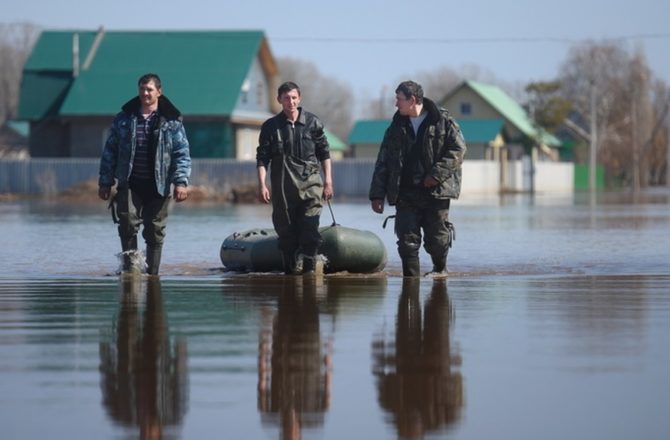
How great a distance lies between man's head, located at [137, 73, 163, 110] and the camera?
14.0 m

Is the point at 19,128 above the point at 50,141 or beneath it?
above

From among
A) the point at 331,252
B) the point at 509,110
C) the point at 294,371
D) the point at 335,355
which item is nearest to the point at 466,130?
the point at 509,110

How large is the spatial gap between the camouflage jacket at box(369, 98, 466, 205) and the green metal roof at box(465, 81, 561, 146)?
81.4 meters

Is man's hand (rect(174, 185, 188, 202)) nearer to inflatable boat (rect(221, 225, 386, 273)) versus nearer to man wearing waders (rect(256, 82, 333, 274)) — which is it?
man wearing waders (rect(256, 82, 333, 274))

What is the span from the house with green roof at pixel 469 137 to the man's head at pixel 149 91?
2924 inches

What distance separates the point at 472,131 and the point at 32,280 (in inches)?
3123

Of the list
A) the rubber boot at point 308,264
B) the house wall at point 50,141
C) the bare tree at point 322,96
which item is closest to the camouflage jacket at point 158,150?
the rubber boot at point 308,264

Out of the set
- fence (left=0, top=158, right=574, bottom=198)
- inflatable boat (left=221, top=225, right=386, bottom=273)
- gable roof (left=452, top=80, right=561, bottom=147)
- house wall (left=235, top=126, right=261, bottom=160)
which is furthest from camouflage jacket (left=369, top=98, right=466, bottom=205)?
gable roof (left=452, top=80, right=561, bottom=147)

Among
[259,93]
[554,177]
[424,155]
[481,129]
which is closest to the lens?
[424,155]

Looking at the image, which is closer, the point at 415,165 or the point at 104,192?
the point at 104,192

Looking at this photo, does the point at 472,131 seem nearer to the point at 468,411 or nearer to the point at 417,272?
the point at 417,272

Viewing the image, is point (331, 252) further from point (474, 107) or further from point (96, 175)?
point (474, 107)

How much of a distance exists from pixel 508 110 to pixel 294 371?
9483 centimetres

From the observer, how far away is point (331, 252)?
1542cm
